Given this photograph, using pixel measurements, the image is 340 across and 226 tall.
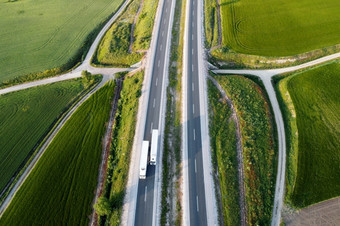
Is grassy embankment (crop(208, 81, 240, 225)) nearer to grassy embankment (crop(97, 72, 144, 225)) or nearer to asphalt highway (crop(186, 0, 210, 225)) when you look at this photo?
asphalt highway (crop(186, 0, 210, 225))

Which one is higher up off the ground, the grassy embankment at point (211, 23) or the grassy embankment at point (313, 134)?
the grassy embankment at point (211, 23)

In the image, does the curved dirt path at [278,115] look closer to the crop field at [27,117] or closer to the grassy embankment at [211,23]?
the grassy embankment at [211,23]

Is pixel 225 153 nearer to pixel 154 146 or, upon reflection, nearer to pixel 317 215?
pixel 154 146

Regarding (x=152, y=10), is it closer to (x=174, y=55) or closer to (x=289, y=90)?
(x=174, y=55)

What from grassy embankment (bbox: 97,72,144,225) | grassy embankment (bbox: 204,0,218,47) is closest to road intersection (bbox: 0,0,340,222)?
grassy embankment (bbox: 97,72,144,225)

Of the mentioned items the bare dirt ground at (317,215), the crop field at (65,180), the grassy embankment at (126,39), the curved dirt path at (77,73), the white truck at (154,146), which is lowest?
the bare dirt ground at (317,215)

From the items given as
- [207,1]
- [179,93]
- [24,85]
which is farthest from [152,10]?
[24,85]

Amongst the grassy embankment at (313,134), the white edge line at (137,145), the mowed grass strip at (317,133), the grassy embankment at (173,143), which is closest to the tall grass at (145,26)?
the white edge line at (137,145)

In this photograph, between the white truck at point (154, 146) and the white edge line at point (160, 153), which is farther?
the white truck at point (154, 146)

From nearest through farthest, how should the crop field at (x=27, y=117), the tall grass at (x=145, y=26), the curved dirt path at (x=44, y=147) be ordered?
1. the curved dirt path at (x=44, y=147)
2. the crop field at (x=27, y=117)
3. the tall grass at (x=145, y=26)
